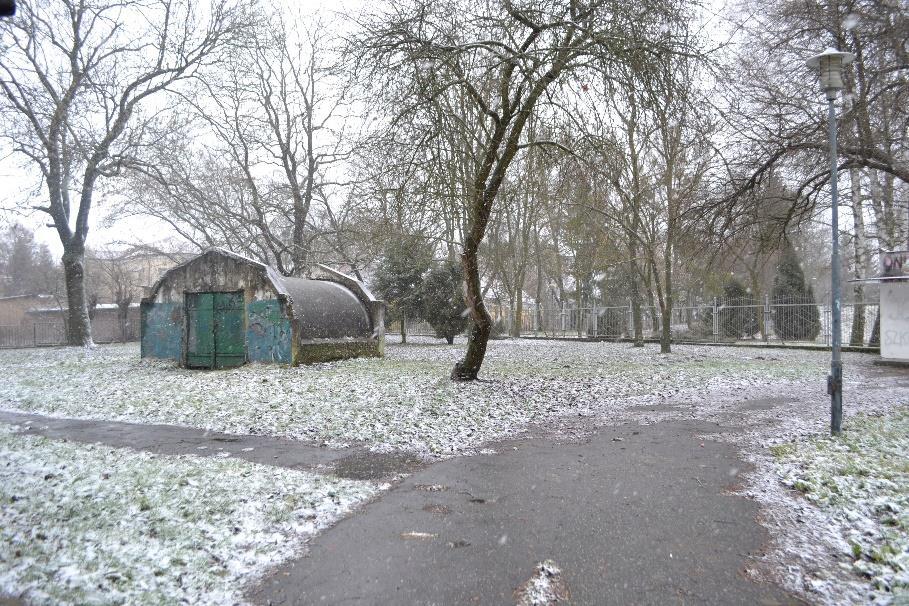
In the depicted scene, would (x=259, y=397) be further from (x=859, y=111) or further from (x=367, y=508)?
(x=859, y=111)

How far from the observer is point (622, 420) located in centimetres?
994

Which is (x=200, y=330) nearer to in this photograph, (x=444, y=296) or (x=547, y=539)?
(x=444, y=296)

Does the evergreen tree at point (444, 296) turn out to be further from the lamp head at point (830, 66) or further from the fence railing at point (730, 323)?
the lamp head at point (830, 66)

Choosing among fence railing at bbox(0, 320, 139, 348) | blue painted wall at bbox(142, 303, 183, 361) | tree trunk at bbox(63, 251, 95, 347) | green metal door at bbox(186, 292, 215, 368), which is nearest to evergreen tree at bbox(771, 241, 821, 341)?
green metal door at bbox(186, 292, 215, 368)

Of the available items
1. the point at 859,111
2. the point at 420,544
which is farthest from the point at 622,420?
the point at 859,111

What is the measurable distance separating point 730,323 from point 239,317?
972 inches

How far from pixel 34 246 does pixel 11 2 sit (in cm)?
6912

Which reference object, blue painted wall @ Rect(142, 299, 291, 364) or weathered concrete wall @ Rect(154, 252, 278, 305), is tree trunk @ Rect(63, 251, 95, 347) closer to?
weathered concrete wall @ Rect(154, 252, 278, 305)

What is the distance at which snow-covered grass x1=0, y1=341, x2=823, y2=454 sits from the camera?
366 inches

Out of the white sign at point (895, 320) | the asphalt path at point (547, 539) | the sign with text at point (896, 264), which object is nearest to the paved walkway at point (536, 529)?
the asphalt path at point (547, 539)

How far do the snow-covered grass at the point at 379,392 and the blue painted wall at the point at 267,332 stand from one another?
54 centimetres

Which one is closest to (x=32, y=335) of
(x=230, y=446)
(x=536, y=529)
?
(x=230, y=446)

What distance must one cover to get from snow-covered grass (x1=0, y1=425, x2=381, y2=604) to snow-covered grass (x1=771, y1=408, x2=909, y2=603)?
4.06 metres

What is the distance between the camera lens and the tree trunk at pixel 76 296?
2803 centimetres
